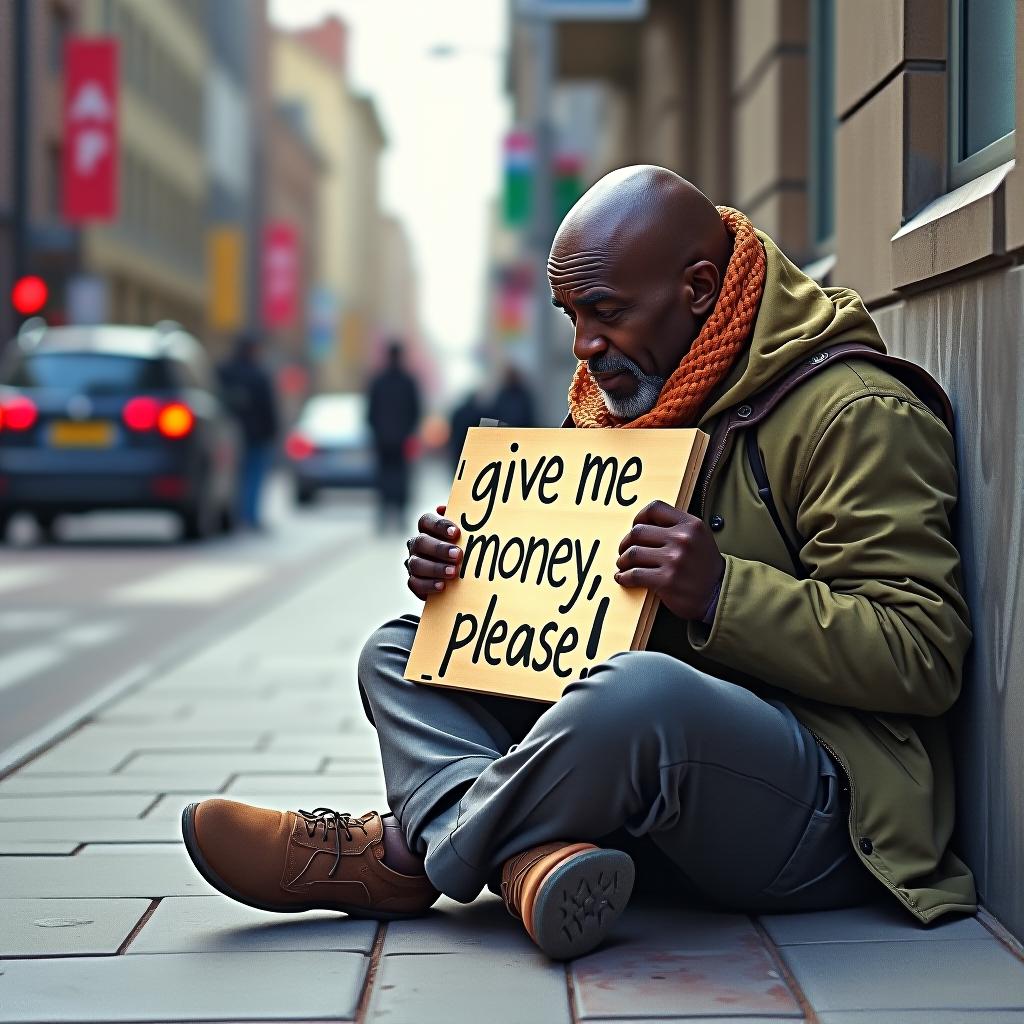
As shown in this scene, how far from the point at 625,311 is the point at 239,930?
52.0 inches

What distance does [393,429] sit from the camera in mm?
18578

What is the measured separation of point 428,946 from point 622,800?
1.59 feet

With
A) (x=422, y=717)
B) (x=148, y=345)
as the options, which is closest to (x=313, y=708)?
(x=422, y=717)

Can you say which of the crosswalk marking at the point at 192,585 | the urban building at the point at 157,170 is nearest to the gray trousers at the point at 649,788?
the crosswalk marking at the point at 192,585

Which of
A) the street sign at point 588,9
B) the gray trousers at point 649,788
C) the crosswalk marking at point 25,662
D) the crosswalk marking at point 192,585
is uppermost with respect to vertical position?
the street sign at point 588,9

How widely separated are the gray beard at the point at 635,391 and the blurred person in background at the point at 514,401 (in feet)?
45.2

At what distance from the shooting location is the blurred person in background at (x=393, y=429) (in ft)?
60.3

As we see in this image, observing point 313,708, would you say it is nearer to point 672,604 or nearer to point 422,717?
point 422,717

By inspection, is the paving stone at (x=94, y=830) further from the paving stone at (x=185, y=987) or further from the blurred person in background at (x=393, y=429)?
the blurred person in background at (x=393, y=429)

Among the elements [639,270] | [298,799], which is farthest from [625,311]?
[298,799]

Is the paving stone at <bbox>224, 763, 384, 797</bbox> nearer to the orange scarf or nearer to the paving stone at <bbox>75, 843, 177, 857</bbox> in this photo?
the paving stone at <bbox>75, 843, 177, 857</bbox>

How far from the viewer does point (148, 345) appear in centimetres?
1568

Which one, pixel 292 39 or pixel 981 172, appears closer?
pixel 981 172

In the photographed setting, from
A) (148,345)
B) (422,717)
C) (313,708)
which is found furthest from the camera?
(148,345)
